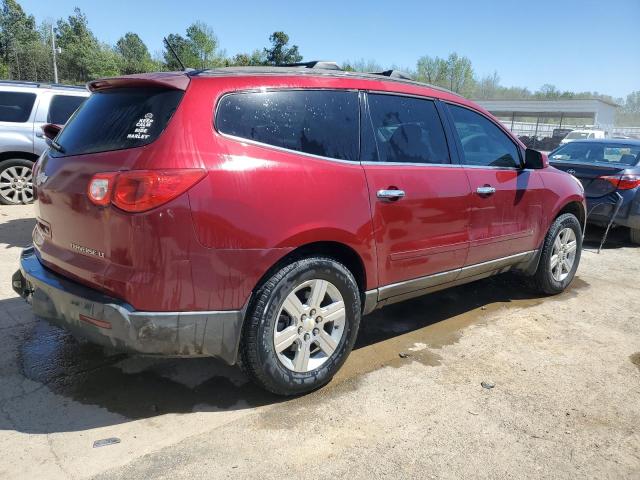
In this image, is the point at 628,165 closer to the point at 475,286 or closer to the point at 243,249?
the point at 475,286

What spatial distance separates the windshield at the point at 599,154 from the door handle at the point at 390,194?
583 cm

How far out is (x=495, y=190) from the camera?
13.7 feet

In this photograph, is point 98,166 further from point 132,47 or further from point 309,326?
point 132,47

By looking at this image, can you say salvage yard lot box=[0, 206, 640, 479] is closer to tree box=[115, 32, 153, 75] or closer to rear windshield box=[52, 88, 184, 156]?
rear windshield box=[52, 88, 184, 156]

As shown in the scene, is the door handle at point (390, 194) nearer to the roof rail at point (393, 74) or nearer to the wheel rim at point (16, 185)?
the roof rail at point (393, 74)

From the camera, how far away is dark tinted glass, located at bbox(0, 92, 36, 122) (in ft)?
26.9

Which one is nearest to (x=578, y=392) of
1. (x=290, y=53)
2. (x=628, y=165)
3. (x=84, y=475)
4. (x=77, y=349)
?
(x=84, y=475)

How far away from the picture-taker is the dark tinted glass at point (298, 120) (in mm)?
2750

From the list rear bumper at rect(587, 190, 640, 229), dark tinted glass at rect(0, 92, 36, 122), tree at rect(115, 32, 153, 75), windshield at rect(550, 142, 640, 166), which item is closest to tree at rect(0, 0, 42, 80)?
tree at rect(115, 32, 153, 75)

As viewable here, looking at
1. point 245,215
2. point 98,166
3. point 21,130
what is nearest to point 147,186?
point 98,166

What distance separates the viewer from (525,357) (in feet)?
12.5

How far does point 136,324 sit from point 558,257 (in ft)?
14.0

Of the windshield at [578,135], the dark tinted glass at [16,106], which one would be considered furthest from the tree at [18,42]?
the windshield at [578,135]

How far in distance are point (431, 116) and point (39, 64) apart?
5600cm
